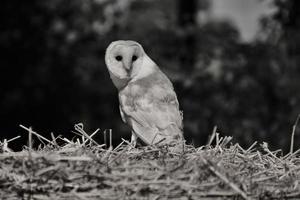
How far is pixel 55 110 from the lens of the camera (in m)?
9.85

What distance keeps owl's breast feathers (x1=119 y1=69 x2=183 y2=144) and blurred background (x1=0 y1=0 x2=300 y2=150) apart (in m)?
3.55

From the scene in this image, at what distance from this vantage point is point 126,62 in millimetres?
4398

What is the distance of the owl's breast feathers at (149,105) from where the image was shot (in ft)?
14.6

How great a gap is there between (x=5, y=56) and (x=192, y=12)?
9.43 feet

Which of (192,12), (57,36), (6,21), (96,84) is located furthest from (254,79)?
(6,21)

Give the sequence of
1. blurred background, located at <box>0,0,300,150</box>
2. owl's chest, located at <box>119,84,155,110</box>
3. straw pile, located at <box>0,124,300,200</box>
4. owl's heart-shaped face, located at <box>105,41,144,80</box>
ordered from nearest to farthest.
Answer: straw pile, located at <box>0,124,300,200</box> < owl's heart-shaped face, located at <box>105,41,144,80</box> < owl's chest, located at <box>119,84,155,110</box> < blurred background, located at <box>0,0,300,150</box>

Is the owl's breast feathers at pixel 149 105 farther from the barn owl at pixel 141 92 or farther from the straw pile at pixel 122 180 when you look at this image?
the straw pile at pixel 122 180

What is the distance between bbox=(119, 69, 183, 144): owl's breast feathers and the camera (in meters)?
4.44

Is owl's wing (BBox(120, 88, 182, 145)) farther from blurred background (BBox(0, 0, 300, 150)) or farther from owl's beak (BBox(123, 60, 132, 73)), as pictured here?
blurred background (BBox(0, 0, 300, 150))

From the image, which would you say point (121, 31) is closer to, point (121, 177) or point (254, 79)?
point (254, 79)

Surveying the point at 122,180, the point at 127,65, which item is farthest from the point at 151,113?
the point at 122,180

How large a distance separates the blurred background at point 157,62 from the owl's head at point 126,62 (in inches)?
142

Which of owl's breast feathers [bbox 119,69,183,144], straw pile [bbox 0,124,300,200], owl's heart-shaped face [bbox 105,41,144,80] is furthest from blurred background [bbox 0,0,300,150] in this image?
straw pile [bbox 0,124,300,200]

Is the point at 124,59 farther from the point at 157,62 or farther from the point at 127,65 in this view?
the point at 157,62
